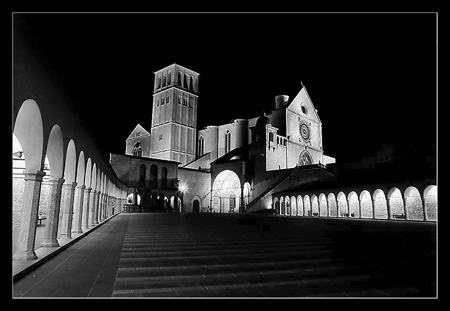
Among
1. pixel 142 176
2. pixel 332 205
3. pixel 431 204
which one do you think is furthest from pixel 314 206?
pixel 142 176

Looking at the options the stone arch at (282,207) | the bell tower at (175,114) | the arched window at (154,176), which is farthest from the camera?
the bell tower at (175,114)

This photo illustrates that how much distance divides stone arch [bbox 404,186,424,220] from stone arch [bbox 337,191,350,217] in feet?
18.6

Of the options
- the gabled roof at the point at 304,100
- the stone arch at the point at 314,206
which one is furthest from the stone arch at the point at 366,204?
the gabled roof at the point at 304,100

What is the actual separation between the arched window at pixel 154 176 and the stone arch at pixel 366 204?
24.9m

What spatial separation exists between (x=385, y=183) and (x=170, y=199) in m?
27.5

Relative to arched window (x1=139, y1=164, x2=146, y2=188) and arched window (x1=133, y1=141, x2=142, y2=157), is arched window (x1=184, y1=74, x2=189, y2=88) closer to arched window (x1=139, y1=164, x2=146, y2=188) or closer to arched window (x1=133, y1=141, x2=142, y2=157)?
arched window (x1=133, y1=141, x2=142, y2=157)

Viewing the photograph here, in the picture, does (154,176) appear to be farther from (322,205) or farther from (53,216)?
(53,216)

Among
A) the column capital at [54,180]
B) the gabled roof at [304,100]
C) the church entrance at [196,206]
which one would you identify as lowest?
the church entrance at [196,206]

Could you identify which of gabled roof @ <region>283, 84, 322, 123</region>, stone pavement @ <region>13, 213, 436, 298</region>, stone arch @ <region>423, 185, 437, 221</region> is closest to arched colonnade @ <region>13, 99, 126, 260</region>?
stone pavement @ <region>13, 213, 436, 298</region>

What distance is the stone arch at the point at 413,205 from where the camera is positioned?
2130 centimetres

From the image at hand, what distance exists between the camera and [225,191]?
4706 centimetres

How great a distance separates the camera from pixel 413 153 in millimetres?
26656

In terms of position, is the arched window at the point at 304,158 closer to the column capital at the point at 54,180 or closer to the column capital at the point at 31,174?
the column capital at the point at 54,180
